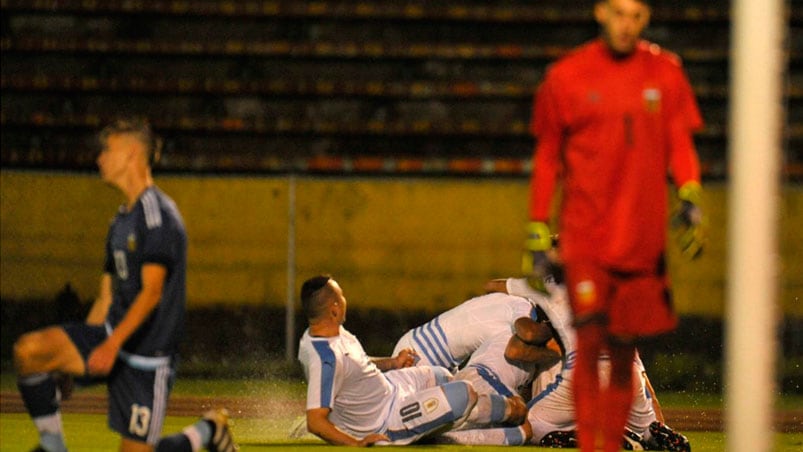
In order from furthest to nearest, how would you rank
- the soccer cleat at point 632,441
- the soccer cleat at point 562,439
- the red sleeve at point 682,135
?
1. the soccer cleat at point 562,439
2. the soccer cleat at point 632,441
3. the red sleeve at point 682,135

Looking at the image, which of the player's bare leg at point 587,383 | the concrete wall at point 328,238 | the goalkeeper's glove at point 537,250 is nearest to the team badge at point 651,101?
the goalkeeper's glove at point 537,250

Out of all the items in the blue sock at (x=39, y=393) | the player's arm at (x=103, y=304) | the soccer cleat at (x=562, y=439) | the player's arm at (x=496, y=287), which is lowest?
the soccer cleat at (x=562, y=439)

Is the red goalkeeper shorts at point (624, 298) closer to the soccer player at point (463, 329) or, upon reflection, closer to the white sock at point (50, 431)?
the white sock at point (50, 431)

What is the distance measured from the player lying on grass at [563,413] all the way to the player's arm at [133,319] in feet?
9.56

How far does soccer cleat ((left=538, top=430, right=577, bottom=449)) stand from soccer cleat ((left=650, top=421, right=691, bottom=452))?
41cm

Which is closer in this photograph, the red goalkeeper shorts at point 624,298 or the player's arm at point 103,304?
the red goalkeeper shorts at point 624,298

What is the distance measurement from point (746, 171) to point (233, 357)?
34.7 ft

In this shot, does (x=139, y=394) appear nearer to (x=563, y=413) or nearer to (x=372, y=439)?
(x=372, y=439)

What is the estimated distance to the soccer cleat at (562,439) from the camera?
328 inches

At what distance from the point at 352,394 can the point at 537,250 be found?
2.67 metres

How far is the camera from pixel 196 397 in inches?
469

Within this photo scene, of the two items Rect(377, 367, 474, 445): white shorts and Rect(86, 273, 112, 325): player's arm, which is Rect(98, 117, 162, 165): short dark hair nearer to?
Rect(86, 273, 112, 325): player's arm

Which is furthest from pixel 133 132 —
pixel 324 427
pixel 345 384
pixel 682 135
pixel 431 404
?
pixel 431 404

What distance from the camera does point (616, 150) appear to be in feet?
18.4
